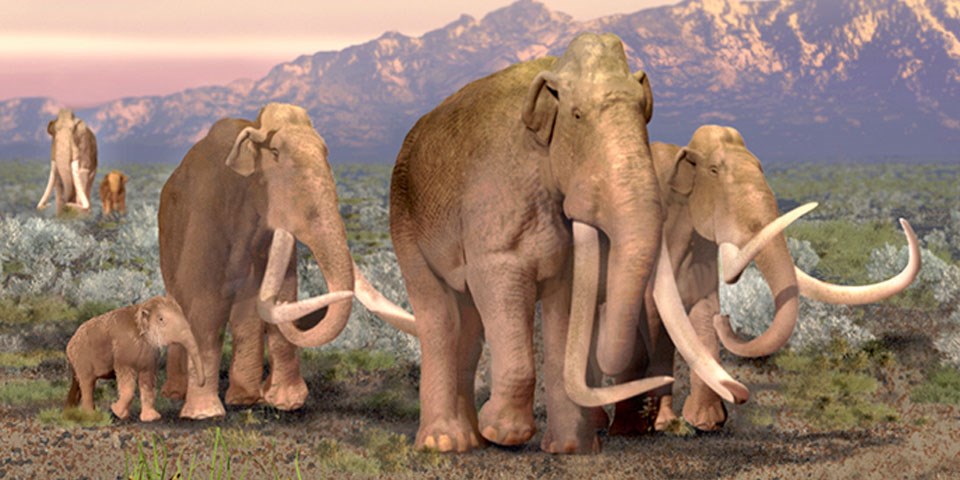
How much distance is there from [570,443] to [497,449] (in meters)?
0.48

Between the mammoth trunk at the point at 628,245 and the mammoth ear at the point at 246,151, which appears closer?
the mammoth trunk at the point at 628,245

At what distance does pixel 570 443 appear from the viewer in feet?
28.7

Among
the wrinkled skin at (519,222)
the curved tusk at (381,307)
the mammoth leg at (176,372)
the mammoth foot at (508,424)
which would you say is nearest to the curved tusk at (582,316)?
the wrinkled skin at (519,222)

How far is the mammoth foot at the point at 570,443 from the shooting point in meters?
8.76

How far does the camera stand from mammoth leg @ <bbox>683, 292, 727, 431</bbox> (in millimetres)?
9914

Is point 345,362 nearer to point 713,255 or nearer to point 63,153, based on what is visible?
point 713,255

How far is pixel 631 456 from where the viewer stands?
355 inches

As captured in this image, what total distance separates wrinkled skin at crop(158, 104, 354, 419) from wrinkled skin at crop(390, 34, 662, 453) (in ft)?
1.81

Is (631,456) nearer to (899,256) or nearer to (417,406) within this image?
(417,406)

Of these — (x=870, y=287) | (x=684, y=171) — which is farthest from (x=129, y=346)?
(x=870, y=287)

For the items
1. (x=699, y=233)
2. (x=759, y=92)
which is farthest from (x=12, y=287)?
(x=759, y=92)

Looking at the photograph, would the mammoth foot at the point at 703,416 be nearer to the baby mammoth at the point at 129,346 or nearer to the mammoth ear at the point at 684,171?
the mammoth ear at the point at 684,171

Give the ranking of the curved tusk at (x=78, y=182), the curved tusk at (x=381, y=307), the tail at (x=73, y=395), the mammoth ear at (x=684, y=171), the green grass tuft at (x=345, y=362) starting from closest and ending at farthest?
the curved tusk at (x=381, y=307), the mammoth ear at (x=684, y=171), the tail at (x=73, y=395), the green grass tuft at (x=345, y=362), the curved tusk at (x=78, y=182)

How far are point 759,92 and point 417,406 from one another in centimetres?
11428
